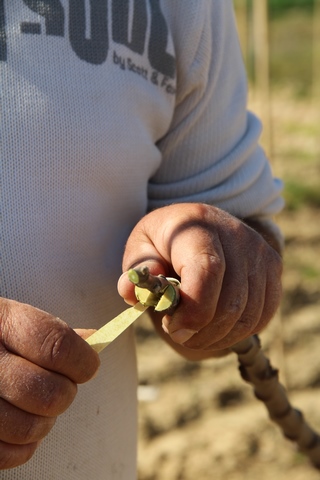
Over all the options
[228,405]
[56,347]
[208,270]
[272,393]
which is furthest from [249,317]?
[228,405]

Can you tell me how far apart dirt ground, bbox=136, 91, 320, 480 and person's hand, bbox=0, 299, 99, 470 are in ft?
4.53

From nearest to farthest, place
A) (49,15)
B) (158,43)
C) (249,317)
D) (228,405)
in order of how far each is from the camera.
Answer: (249,317) < (49,15) < (158,43) < (228,405)

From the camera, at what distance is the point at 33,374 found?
29.4 inches

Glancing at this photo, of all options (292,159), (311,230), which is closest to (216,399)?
(311,230)

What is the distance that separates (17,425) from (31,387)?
1.6 inches

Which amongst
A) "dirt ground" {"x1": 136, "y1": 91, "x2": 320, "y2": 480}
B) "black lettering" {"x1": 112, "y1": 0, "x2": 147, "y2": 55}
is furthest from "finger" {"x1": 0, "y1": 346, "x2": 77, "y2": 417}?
"dirt ground" {"x1": 136, "y1": 91, "x2": 320, "y2": 480}

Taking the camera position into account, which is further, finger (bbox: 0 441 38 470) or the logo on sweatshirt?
the logo on sweatshirt

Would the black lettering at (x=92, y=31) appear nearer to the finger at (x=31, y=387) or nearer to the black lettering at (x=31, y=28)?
the black lettering at (x=31, y=28)

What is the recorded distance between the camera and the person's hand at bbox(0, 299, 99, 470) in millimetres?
742

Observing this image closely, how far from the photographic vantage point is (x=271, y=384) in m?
1.24

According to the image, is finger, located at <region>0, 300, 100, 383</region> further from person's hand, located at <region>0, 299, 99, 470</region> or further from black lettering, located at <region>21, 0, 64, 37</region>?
black lettering, located at <region>21, 0, 64, 37</region>

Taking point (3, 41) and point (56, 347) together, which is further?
point (3, 41)

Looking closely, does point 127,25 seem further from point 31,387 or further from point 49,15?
point 31,387

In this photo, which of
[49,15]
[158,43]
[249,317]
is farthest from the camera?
[158,43]
